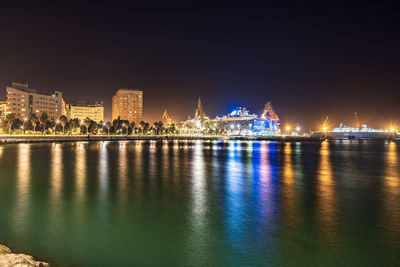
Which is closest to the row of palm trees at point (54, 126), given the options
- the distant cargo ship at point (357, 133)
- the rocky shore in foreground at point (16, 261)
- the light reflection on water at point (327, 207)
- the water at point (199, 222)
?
the water at point (199, 222)

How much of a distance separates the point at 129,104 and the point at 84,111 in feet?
88.5

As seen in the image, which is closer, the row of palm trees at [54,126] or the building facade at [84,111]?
the row of palm trees at [54,126]

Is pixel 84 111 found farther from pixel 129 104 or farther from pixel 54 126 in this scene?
pixel 54 126

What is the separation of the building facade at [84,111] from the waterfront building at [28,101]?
35440 millimetres

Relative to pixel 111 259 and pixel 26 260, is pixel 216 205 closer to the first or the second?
pixel 111 259

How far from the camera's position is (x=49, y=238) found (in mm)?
8383

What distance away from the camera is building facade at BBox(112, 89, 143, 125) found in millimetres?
171000

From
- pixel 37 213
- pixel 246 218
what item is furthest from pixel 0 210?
pixel 246 218

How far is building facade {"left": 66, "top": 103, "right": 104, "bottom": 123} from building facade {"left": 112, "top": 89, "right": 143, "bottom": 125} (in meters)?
16.4

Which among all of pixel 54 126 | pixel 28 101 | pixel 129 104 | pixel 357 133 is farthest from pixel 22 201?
pixel 357 133

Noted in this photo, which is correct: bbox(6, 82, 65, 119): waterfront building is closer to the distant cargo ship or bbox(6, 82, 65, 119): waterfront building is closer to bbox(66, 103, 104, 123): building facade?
bbox(66, 103, 104, 123): building facade

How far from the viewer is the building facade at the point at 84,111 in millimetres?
151975

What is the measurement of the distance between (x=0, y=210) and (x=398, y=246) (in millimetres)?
13156

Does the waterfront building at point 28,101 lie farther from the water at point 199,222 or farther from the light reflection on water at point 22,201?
the water at point 199,222
